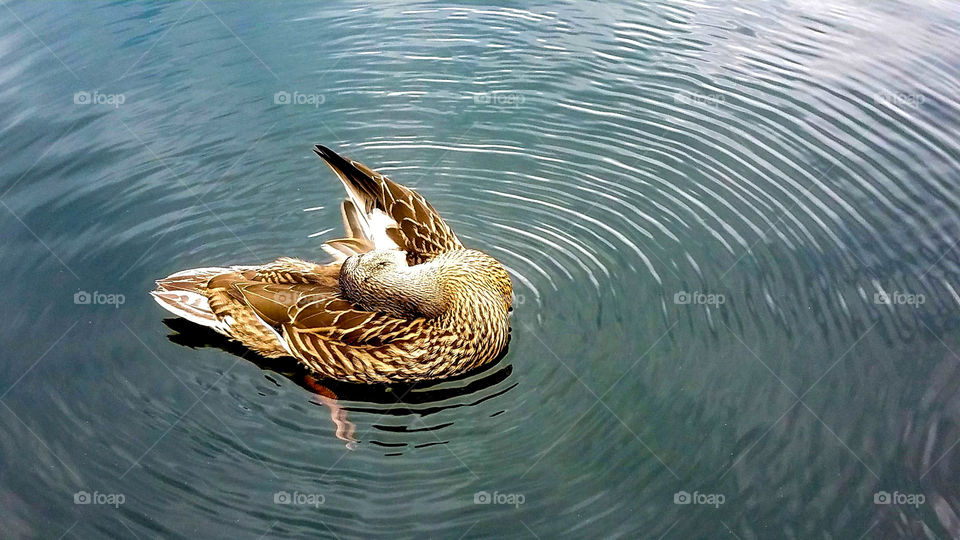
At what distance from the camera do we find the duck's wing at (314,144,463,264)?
6766mm

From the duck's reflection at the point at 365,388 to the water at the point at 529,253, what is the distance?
1.7 inches

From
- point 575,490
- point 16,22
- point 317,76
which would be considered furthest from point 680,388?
point 16,22

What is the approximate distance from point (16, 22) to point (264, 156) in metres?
4.72

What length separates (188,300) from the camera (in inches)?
253

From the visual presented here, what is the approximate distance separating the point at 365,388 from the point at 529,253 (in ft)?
6.15

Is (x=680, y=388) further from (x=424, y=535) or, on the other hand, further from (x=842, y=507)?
(x=424, y=535)

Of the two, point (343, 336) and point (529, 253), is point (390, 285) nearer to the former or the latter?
point (343, 336)

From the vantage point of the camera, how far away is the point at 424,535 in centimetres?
503

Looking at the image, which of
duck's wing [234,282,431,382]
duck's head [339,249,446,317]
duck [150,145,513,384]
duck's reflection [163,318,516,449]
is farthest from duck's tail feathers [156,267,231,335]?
duck's head [339,249,446,317]

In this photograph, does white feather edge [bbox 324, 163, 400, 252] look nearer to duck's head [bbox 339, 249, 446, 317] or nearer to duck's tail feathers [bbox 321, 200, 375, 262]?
duck's tail feathers [bbox 321, 200, 375, 262]

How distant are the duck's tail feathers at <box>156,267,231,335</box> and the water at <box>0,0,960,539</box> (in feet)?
0.67

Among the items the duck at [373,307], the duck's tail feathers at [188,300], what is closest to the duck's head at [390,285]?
the duck at [373,307]

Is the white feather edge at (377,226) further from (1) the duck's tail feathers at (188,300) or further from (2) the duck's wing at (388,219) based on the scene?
(1) the duck's tail feathers at (188,300)

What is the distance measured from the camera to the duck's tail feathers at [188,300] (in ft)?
21.1
